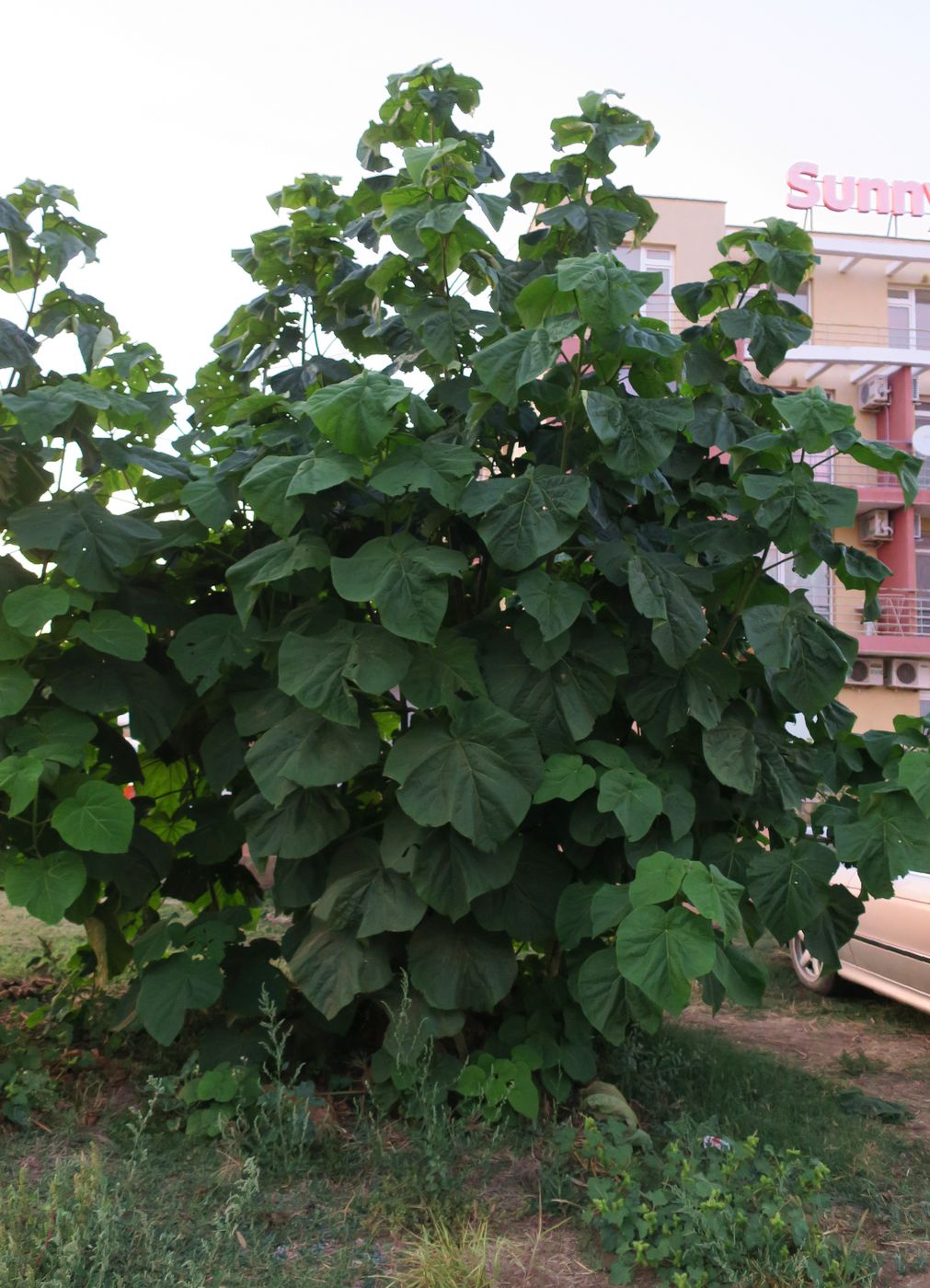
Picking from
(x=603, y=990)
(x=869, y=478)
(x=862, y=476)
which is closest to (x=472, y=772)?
(x=603, y=990)

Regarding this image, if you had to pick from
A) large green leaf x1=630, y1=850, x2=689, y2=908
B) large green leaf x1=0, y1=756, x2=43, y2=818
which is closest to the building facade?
large green leaf x1=630, y1=850, x2=689, y2=908

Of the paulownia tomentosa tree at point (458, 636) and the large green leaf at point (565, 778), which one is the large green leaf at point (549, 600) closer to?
the paulownia tomentosa tree at point (458, 636)

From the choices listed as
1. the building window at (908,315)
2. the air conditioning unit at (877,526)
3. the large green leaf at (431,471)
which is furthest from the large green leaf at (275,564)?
the building window at (908,315)

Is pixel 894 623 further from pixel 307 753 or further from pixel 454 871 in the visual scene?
pixel 307 753

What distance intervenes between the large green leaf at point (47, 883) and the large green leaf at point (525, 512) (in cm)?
161

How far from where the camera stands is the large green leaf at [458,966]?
348 cm

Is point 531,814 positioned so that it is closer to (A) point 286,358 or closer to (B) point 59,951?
(A) point 286,358

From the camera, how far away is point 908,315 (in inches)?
978

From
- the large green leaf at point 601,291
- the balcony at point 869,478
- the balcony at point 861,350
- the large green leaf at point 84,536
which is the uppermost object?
the balcony at point 861,350

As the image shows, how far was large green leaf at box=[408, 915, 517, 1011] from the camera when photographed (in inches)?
137

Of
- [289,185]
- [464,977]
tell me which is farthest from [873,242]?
[464,977]

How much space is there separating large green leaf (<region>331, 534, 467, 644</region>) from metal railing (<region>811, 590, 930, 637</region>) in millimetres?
20752

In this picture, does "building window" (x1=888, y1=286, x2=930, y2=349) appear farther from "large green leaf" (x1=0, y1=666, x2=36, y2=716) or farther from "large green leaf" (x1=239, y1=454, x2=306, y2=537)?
"large green leaf" (x1=0, y1=666, x2=36, y2=716)

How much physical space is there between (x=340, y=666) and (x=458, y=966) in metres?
1.01
